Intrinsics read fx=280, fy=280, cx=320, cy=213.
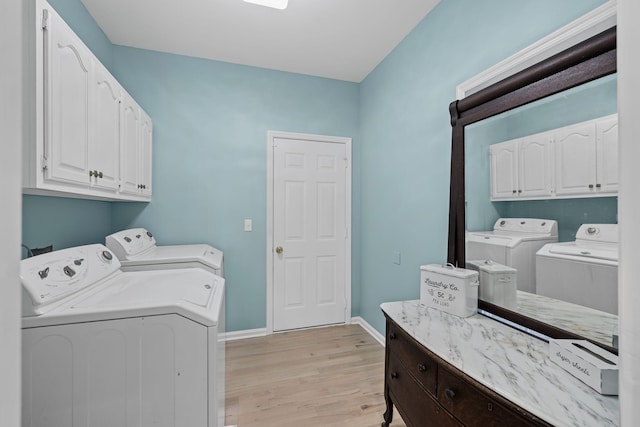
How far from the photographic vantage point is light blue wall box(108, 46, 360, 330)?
261cm

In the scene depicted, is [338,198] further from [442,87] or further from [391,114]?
[442,87]

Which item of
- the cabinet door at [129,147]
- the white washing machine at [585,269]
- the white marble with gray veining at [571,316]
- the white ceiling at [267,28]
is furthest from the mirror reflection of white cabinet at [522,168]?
the cabinet door at [129,147]

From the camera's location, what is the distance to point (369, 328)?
2990mm

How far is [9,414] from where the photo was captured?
0.30m

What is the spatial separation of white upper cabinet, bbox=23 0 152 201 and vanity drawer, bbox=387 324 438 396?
168 centimetres

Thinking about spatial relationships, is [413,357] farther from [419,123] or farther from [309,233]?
[309,233]

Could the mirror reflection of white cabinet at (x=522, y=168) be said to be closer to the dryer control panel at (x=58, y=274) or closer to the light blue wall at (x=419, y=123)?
the light blue wall at (x=419, y=123)

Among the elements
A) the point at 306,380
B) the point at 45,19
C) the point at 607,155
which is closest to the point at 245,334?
the point at 306,380

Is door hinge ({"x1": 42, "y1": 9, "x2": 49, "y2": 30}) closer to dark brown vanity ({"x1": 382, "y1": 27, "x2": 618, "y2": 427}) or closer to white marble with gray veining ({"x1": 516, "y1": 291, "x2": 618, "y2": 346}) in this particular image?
dark brown vanity ({"x1": 382, "y1": 27, "x2": 618, "y2": 427})

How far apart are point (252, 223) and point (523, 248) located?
230 centimetres

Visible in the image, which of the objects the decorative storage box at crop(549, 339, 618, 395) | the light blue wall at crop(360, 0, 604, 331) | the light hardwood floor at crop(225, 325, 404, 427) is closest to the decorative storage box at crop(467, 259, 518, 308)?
the decorative storage box at crop(549, 339, 618, 395)

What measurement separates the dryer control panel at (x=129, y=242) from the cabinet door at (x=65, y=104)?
2.25 ft

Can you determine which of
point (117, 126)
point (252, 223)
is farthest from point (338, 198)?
point (117, 126)

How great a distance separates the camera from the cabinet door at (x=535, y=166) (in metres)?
1.25
